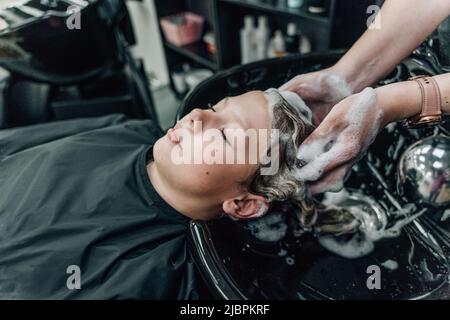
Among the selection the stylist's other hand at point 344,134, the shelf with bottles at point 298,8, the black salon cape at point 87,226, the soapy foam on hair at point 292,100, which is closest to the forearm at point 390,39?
the soapy foam on hair at point 292,100

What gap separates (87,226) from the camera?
3.30 ft

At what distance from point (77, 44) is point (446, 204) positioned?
5.00ft

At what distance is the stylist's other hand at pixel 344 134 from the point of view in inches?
33.0

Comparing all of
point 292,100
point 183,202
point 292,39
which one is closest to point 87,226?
point 183,202

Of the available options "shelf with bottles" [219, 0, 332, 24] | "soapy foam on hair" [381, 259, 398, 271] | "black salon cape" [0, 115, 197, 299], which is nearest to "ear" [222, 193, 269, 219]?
"black salon cape" [0, 115, 197, 299]

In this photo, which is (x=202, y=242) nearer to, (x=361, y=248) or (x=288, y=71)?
(x=361, y=248)

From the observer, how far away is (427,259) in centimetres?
105

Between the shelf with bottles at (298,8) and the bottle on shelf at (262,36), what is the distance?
212 mm

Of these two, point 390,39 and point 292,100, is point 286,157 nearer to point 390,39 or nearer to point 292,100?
point 292,100

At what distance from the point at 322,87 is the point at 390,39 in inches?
9.1

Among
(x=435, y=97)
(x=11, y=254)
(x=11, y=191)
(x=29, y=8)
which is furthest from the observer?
(x=29, y=8)

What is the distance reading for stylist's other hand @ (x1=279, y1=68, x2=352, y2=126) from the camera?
1.12m

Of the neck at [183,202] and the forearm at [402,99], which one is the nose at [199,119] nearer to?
the neck at [183,202]

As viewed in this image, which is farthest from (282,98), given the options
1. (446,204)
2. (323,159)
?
(446,204)
